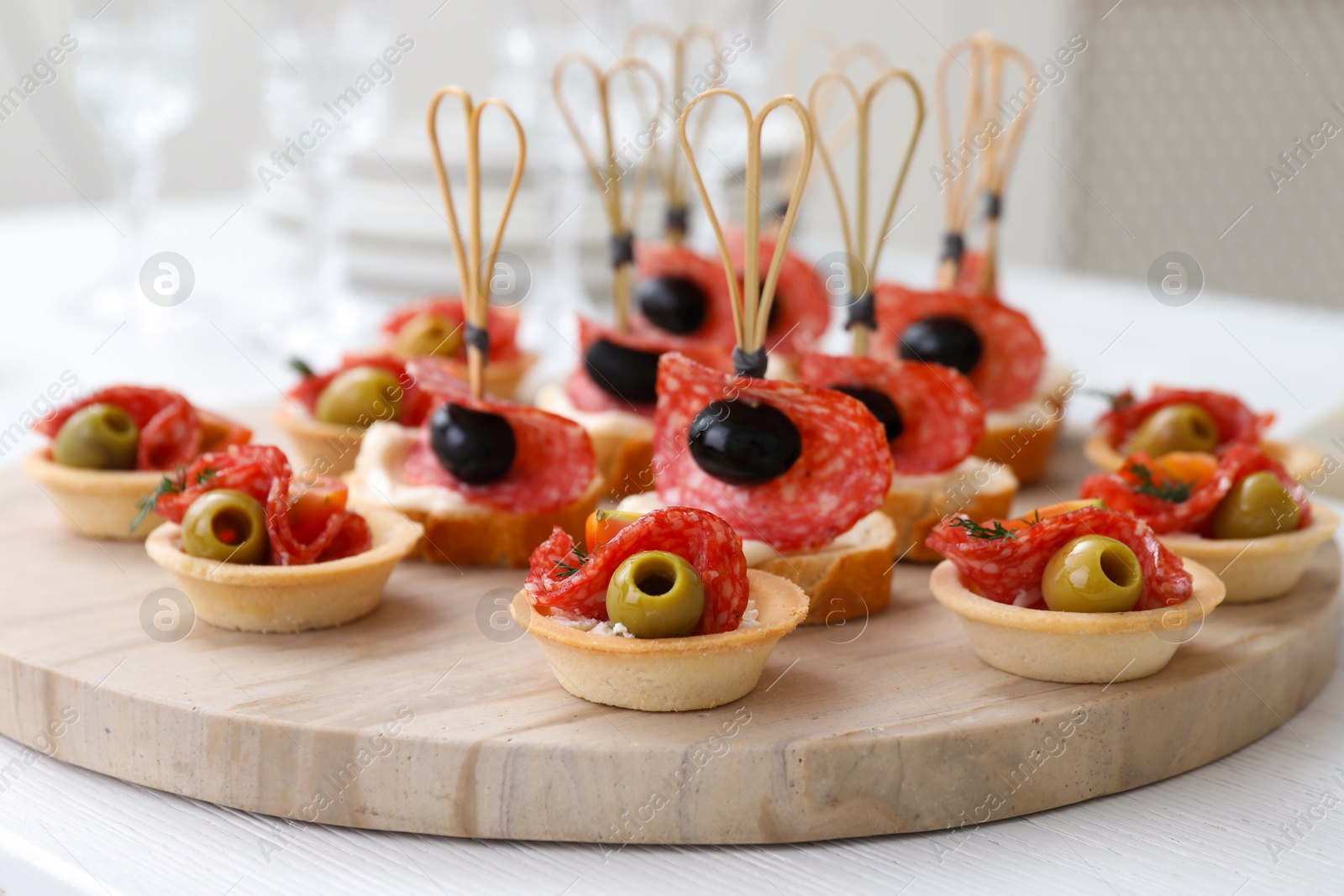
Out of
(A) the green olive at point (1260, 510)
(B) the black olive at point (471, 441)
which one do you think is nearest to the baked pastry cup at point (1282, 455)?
(A) the green olive at point (1260, 510)

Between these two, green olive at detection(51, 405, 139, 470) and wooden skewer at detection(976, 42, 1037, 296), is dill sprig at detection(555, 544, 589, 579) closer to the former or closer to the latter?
green olive at detection(51, 405, 139, 470)

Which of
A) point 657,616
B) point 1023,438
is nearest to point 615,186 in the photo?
point 1023,438

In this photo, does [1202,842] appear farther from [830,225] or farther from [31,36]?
[31,36]

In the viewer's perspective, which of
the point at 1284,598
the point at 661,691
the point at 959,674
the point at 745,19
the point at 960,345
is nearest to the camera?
the point at 661,691

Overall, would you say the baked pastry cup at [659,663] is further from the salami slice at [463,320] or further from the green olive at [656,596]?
the salami slice at [463,320]

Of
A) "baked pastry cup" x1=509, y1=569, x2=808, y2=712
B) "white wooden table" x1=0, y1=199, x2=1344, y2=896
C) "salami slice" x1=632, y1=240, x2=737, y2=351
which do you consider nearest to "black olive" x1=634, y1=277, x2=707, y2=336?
"salami slice" x1=632, y1=240, x2=737, y2=351

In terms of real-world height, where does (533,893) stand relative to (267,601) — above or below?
below

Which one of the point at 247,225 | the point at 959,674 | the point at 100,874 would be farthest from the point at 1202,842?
the point at 247,225
